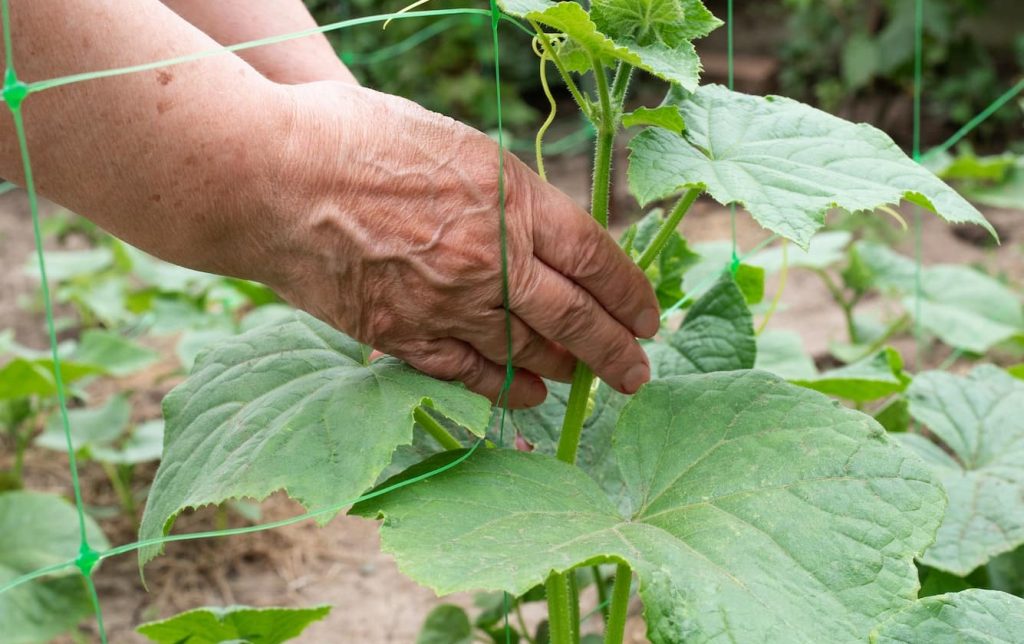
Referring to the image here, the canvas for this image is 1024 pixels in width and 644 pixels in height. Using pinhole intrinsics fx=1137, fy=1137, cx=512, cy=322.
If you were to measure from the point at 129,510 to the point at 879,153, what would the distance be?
91.9 inches

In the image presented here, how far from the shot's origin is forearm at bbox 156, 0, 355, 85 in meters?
1.78

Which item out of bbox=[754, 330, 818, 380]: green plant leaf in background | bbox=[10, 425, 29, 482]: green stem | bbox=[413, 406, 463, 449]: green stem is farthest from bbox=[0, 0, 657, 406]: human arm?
bbox=[10, 425, 29, 482]: green stem

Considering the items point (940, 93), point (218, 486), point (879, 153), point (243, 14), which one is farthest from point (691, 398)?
point (940, 93)

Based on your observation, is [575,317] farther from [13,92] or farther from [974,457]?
[974,457]

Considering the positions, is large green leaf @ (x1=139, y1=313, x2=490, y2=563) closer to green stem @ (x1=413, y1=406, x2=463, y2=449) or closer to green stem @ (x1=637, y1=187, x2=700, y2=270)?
green stem @ (x1=413, y1=406, x2=463, y2=449)

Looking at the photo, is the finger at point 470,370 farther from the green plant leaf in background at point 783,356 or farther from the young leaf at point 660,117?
the green plant leaf in background at point 783,356

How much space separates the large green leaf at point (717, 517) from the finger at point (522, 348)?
0.39 feet

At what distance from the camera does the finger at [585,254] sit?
4.52ft

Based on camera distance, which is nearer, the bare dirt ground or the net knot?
the net knot

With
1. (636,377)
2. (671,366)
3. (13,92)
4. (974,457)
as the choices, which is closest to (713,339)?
(671,366)

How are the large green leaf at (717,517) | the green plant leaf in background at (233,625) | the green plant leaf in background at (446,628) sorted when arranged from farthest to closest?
the green plant leaf in background at (446,628)
the green plant leaf in background at (233,625)
the large green leaf at (717,517)

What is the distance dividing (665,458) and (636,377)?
0.16 metres

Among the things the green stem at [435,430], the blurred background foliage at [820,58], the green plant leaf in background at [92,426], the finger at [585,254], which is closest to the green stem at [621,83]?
the finger at [585,254]

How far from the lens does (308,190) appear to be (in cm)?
127
